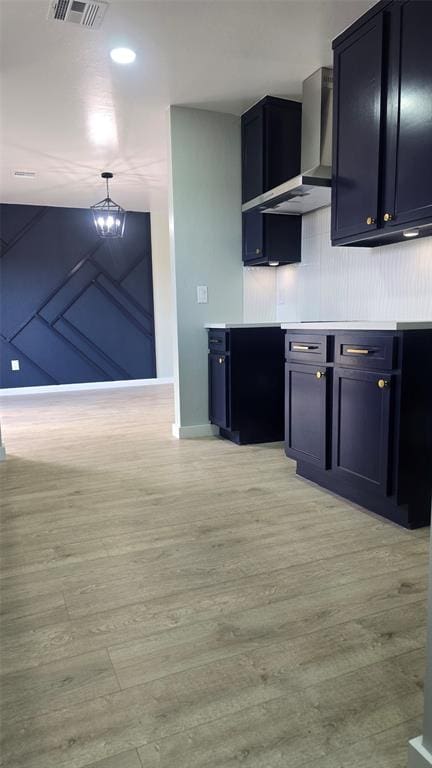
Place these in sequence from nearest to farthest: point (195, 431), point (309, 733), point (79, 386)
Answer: point (309, 733)
point (195, 431)
point (79, 386)

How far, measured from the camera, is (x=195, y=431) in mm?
3893

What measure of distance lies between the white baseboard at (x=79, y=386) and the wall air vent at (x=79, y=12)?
495cm

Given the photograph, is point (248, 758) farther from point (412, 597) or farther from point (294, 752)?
point (412, 597)

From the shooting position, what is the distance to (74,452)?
3.55 metres

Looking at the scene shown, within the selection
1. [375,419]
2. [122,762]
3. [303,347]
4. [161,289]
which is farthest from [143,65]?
[161,289]

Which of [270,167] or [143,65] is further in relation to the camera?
[270,167]

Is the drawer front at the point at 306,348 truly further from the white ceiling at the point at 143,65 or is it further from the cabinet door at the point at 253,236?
the white ceiling at the point at 143,65

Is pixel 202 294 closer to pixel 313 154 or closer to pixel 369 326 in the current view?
pixel 313 154

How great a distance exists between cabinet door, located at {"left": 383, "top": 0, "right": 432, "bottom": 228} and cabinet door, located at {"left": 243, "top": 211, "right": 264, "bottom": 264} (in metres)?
1.42

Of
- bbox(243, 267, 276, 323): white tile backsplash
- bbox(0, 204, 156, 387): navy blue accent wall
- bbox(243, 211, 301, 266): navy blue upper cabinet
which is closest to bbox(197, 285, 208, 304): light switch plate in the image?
bbox(243, 267, 276, 323): white tile backsplash

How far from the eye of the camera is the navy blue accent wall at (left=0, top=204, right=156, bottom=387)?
6.49 metres

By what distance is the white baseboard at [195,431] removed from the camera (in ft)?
12.7

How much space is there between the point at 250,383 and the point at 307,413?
0.90 m

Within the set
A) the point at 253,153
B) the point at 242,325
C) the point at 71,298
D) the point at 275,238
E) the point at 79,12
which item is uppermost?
the point at 79,12
